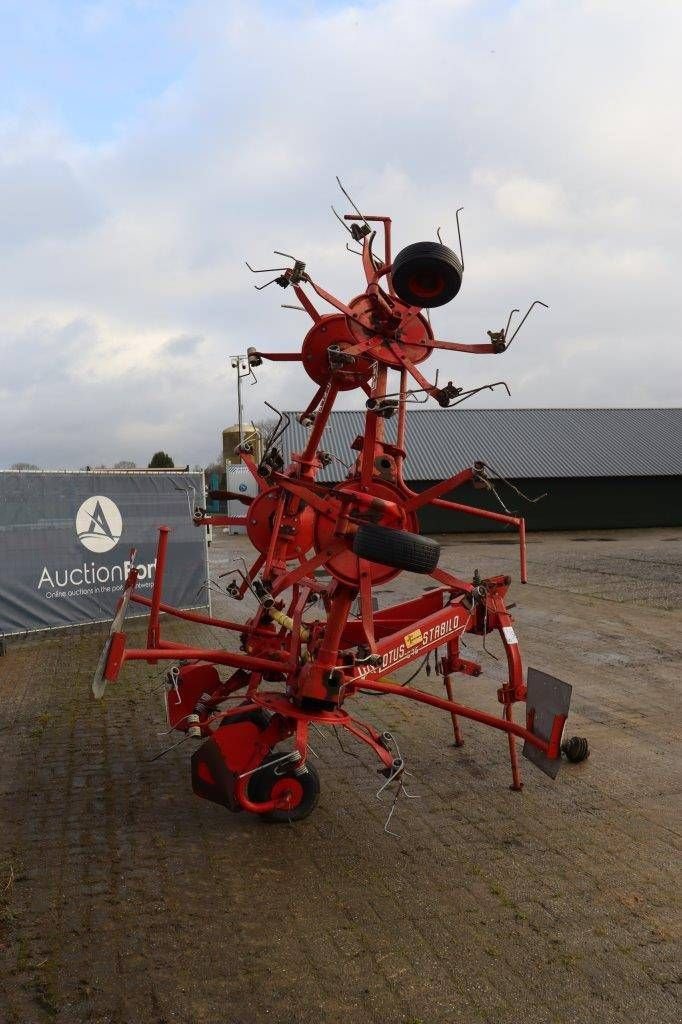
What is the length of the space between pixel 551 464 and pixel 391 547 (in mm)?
31457

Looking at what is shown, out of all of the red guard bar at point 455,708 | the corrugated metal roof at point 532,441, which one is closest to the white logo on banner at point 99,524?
the red guard bar at point 455,708

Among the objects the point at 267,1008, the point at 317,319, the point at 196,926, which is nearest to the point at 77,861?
the point at 196,926

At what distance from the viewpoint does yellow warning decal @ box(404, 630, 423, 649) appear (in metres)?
5.53

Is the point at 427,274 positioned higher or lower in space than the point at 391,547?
higher

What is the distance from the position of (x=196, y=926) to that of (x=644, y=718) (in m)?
5.06

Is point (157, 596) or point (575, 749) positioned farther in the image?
point (575, 749)

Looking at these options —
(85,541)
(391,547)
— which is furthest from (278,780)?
(85,541)

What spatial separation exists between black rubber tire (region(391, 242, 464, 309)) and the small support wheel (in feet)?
11.6

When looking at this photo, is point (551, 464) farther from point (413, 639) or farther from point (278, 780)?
Result: point (278, 780)

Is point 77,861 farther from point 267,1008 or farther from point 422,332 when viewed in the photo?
point 422,332

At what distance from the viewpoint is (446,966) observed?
3740mm

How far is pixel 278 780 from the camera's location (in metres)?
5.15

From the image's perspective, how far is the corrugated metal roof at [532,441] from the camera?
34.3 metres

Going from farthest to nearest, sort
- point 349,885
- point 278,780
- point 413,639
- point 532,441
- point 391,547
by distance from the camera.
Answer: point 532,441
point 413,639
point 278,780
point 391,547
point 349,885
